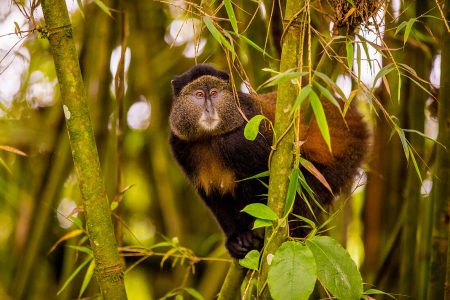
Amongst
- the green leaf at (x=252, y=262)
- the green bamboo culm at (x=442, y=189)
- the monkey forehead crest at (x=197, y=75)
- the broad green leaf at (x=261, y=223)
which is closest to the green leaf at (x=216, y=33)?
the broad green leaf at (x=261, y=223)

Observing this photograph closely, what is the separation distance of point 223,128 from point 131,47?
1.75 metres

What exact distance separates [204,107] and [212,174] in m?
0.38

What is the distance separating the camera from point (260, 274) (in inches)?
76.6

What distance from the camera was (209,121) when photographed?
137 inches

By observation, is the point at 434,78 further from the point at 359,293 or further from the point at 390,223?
the point at 359,293

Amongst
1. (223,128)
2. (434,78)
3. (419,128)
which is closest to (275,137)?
(223,128)

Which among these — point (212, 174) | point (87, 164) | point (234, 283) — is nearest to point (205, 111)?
point (212, 174)

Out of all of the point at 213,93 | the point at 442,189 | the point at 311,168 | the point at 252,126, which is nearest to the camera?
the point at 252,126

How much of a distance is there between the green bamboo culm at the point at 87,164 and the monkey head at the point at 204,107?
1396mm

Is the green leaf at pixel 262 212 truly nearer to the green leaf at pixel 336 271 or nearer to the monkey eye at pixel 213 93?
the green leaf at pixel 336 271

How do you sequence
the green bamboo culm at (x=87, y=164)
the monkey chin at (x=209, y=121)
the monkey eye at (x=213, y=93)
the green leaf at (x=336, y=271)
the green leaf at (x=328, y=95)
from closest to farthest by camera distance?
the green leaf at (x=328, y=95), the green leaf at (x=336, y=271), the green bamboo culm at (x=87, y=164), the monkey chin at (x=209, y=121), the monkey eye at (x=213, y=93)

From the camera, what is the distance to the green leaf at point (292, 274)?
5.31 ft

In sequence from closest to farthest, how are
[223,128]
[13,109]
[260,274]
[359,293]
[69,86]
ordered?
1. [359,293]
2. [260,274]
3. [69,86]
4. [223,128]
5. [13,109]

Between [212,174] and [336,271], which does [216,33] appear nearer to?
[336,271]
